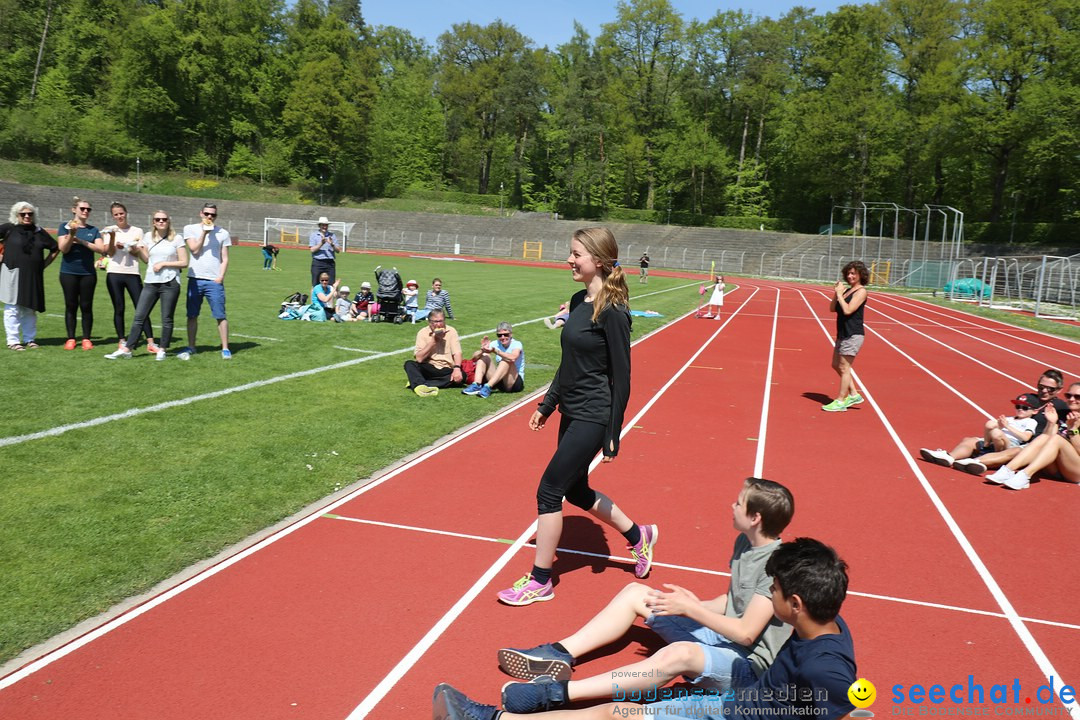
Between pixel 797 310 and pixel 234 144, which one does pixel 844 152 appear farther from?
pixel 234 144

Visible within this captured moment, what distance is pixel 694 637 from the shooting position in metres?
3.67

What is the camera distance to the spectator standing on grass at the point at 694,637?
129 inches

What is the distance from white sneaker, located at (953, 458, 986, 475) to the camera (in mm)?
7348

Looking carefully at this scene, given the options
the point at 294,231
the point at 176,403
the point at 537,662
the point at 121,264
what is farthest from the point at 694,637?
the point at 294,231

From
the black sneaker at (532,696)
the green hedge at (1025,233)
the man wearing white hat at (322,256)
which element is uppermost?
the green hedge at (1025,233)

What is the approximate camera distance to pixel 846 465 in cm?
760

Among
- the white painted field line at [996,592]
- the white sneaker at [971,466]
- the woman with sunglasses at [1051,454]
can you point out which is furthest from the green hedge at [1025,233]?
the white painted field line at [996,592]

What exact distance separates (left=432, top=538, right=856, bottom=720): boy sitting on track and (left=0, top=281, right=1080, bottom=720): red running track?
3.27 feet

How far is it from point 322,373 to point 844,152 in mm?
60903

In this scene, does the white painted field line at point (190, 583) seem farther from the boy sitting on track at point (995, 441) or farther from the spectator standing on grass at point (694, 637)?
the boy sitting on track at point (995, 441)

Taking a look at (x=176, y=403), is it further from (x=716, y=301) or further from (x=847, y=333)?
(x=716, y=301)

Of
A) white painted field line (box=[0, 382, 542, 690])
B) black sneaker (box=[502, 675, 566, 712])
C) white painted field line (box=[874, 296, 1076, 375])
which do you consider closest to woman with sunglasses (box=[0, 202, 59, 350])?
white painted field line (box=[0, 382, 542, 690])

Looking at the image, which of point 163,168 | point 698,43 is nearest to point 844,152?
point 698,43

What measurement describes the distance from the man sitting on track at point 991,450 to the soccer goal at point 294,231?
5390 cm
